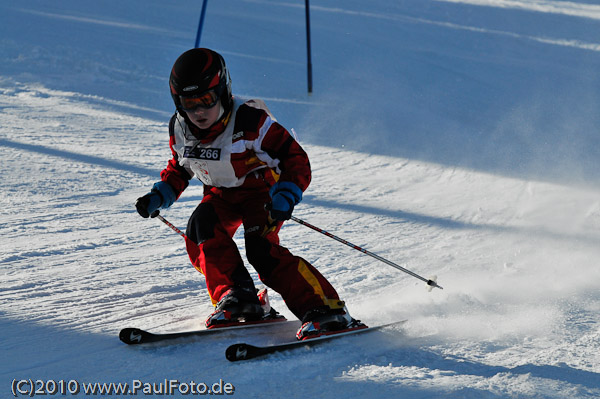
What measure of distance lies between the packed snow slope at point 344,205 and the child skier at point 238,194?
7.3 inches

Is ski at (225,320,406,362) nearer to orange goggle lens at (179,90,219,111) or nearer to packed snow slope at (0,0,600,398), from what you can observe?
packed snow slope at (0,0,600,398)

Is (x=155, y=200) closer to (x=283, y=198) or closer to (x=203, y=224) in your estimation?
(x=203, y=224)

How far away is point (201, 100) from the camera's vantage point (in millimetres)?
3021

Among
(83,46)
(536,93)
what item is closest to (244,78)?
(83,46)

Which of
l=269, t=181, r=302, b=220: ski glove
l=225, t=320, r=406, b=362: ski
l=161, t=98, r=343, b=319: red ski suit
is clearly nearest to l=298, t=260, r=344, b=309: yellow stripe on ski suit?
l=161, t=98, r=343, b=319: red ski suit

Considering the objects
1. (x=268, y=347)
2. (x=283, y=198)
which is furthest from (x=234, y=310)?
(x=283, y=198)

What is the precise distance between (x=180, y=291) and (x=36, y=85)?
5642 millimetres

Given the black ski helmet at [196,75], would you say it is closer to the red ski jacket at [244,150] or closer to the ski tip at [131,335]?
the red ski jacket at [244,150]

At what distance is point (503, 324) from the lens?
3262 millimetres

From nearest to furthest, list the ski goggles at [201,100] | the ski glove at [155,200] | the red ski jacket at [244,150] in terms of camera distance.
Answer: the ski goggles at [201,100] → the red ski jacket at [244,150] → the ski glove at [155,200]

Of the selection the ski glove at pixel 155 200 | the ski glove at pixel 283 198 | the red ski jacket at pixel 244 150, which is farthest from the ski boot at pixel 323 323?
the ski glove at pixel 155 200

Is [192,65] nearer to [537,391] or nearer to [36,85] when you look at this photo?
[537,391]

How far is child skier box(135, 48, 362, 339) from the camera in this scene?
9.91 ft

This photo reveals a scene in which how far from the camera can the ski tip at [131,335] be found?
2.90 metres
